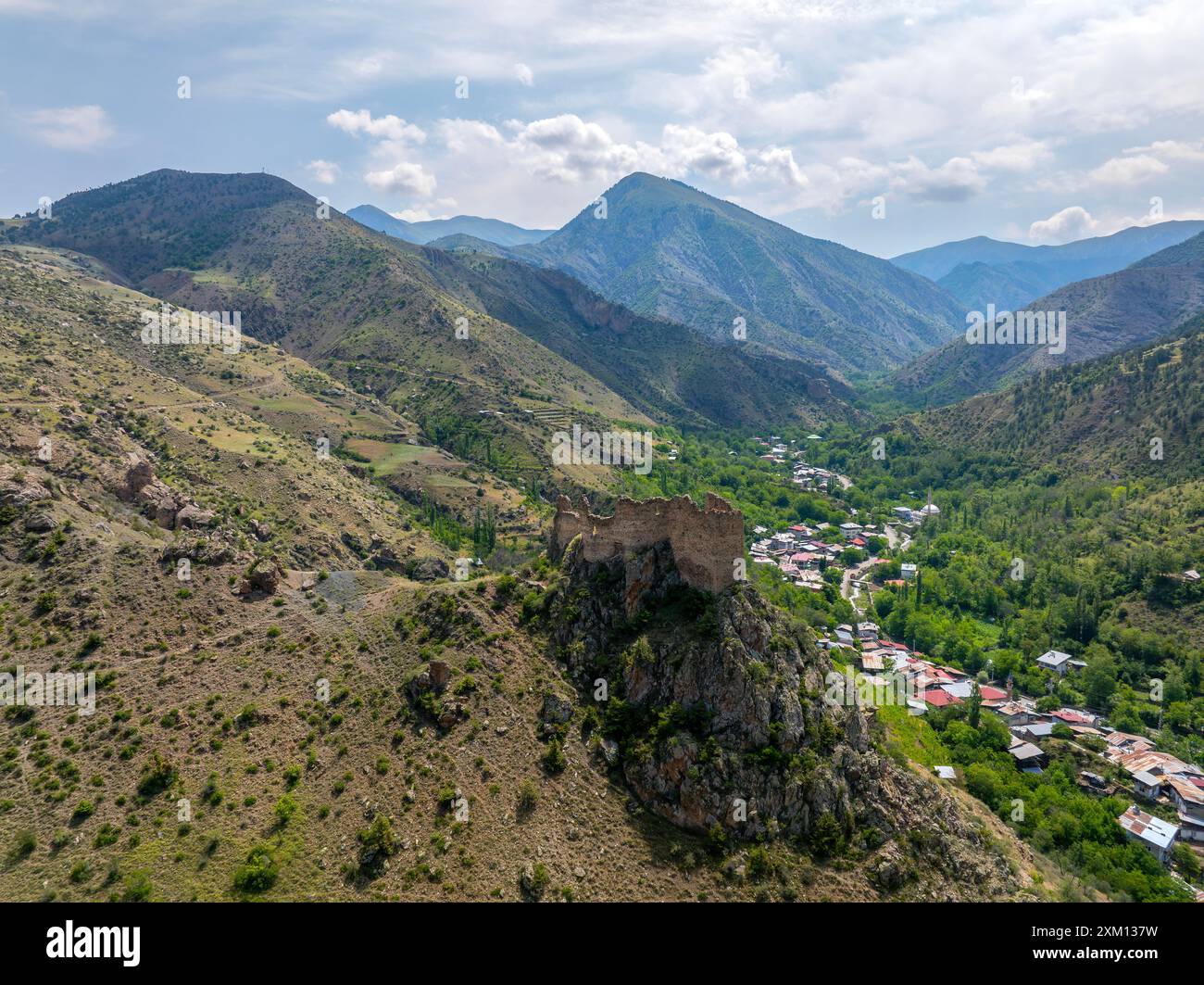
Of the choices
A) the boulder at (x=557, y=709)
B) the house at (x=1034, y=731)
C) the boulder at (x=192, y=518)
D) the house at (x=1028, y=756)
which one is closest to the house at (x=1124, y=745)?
the house at (x=1034, y=731)

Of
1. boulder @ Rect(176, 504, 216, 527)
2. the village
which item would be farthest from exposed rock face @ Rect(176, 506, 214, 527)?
the village

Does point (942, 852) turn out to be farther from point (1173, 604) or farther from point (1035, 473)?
point (1035, 473)

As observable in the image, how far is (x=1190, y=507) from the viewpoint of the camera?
103500 mm

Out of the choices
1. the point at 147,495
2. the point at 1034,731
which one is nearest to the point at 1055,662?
the point at 1034,731

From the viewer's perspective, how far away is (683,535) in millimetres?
42844

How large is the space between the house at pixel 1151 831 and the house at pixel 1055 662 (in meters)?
30.2

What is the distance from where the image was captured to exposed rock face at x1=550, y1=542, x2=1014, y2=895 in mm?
35594

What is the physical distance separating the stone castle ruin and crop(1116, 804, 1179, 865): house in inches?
1572

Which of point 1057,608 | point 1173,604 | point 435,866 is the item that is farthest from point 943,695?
point 435,866

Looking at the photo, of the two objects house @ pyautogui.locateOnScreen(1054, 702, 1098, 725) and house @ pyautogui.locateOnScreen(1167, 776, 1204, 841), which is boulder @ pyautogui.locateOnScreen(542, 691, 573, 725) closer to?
house @ pyautogui.locateOnScreen(1167, 776, 1204, 841)

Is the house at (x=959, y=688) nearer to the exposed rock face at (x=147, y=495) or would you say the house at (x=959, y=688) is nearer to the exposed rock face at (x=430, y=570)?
the exposed rock face at (x=430, y=570)

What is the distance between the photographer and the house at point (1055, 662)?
273ft

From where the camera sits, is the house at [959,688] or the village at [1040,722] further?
the house at [959,688]

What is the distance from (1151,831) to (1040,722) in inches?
734
